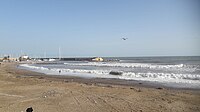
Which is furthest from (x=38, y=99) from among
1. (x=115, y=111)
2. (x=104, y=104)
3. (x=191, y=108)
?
(x=191, y=108)

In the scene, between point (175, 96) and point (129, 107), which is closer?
point (129, 107)

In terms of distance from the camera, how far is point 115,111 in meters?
8.48

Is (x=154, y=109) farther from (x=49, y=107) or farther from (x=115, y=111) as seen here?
(x=49, y=107)

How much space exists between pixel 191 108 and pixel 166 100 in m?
1.57

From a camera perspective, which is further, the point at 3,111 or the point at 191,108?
the point at 191,108

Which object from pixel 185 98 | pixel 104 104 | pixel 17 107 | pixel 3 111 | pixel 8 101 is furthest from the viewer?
pixel 185 98

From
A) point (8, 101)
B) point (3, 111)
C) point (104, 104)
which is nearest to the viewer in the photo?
point (3, 111)

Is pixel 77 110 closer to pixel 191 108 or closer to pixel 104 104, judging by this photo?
pixel 104 104

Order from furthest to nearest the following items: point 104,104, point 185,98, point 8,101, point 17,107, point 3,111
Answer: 1. point 185,98
2. point 8,101
3. point 104,104
4. point 17,107
5. point 3,111

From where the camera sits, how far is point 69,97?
36.9ft

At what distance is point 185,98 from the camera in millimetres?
10969

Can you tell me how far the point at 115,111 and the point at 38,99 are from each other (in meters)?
3.76

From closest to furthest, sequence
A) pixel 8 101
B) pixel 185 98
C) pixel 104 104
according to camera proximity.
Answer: pixel 104 104 → pixel 8 101 → pixel 185 98

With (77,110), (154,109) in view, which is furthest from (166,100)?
(77,110)
